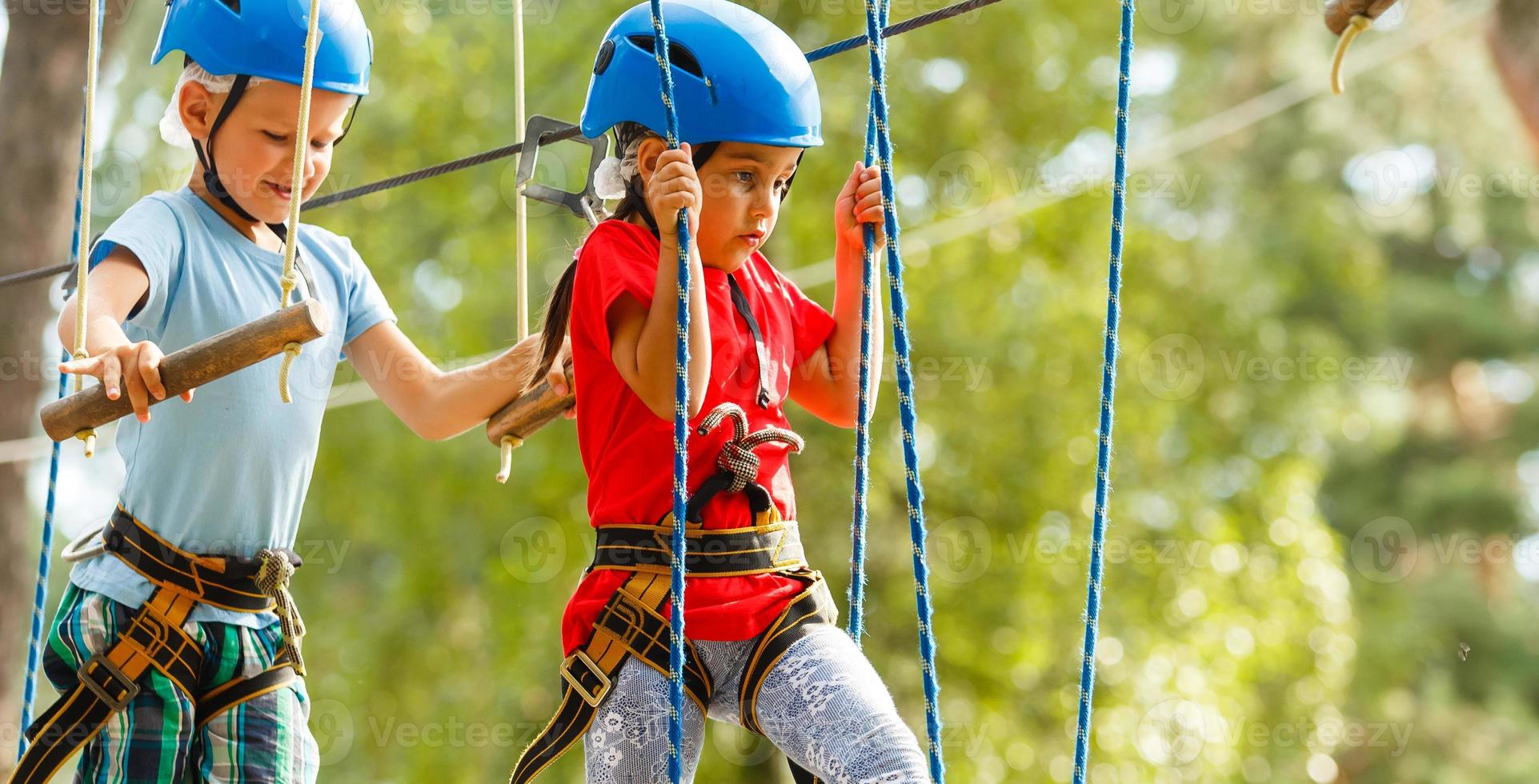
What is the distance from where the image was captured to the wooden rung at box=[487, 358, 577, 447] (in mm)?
2689

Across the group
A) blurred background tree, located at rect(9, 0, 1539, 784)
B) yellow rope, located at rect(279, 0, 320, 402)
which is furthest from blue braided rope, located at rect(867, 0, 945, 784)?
blurred background tree, located at rect(9, 0, 1539, 784)

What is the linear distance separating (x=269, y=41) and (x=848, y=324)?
41.0 inches

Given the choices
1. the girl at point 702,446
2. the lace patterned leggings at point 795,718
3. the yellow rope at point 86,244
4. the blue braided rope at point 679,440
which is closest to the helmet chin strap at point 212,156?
the yellow rope at point 86,244

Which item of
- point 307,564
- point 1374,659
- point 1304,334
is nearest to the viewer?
point 307,564

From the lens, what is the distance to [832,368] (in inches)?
102

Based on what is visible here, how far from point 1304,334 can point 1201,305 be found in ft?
6.73

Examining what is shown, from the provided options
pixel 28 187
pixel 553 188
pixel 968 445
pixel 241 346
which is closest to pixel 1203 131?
pixel 968 445

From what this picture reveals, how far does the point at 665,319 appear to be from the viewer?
215 cm

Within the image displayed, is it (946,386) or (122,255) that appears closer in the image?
(122,255)

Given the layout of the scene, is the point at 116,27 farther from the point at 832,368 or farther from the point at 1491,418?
the point at 1491,418

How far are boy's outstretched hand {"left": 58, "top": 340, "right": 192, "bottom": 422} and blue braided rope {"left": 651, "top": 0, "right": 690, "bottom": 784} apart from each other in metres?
0.68

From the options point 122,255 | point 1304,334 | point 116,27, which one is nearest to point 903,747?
point 122,255

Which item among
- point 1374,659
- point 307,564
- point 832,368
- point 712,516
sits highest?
point 832,368

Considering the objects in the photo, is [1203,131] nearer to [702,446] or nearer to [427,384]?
[427,384]
